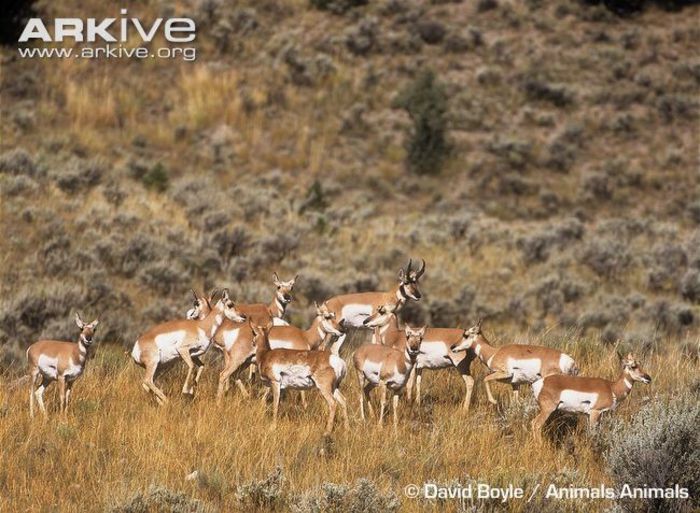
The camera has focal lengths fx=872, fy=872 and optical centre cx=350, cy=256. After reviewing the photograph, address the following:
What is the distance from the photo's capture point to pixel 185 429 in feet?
24.1

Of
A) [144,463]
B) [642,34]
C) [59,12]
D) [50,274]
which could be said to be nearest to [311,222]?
[50,274]

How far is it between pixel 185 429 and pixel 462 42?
113 ft

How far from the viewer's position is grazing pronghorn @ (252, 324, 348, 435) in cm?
765

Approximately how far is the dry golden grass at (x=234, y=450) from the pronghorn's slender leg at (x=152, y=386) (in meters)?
0.10

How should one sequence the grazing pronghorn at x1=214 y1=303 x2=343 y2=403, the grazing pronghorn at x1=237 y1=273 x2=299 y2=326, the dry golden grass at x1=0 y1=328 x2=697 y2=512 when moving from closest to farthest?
1. the dry golden grass at x1=0 y1=328 x2=697 y2=512
2. the grazing pronghorn at x1=214 y1=303 x2=343 y2=403
3. the grazing pronghorn at x1=237 y1=273 x2=299 y2=326

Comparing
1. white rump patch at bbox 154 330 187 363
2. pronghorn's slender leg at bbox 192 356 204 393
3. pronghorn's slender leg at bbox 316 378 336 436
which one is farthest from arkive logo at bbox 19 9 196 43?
pronghorn's slender leg at bbox 316 378 336 436

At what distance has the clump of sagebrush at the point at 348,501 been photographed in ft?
19.5

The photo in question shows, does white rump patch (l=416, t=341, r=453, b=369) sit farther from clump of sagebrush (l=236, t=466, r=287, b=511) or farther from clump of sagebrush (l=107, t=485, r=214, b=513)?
clump of sagebrush (l=107, t=485, r=214, b=513)

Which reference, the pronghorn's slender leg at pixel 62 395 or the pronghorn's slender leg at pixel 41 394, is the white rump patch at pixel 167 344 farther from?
the pronghorn's slender leg at pixel 41 394

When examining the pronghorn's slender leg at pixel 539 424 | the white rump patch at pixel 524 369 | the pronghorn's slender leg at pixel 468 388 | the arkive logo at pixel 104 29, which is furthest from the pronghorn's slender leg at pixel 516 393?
the arkive logo at pixel 104 29

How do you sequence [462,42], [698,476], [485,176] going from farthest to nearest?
[462,42], [485,176], [698,476]

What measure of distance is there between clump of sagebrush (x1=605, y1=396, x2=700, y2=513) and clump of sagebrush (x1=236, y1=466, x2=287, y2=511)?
8.10ft

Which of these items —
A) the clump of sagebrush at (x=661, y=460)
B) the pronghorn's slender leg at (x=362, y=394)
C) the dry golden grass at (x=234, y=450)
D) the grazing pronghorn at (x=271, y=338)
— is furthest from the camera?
the grazing pronghorn at (x=271, y=338)

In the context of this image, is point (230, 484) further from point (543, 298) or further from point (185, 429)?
point (543, 298)
